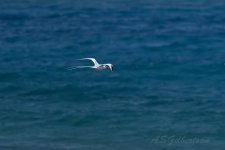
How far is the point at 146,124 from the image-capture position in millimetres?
27312

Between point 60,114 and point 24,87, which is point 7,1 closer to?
point 24,87

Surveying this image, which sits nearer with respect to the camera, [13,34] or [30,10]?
[13,34]

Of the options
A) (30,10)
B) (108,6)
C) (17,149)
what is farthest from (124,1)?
(17,149)

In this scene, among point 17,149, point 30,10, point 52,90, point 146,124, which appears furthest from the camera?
point 30,10

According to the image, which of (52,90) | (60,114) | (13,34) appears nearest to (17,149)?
(60,114)

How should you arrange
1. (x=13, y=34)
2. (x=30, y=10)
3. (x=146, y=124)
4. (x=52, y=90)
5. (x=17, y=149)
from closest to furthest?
(x=17, y=149), (x=146, y=124), (x=52, y=90), (x=13, y=34), (x=30, y=10)

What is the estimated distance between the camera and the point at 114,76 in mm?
32688

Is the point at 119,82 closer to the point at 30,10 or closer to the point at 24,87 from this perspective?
the point at 24,87

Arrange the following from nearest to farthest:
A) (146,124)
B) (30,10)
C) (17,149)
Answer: (17,149) → (146,124) → (30,10)

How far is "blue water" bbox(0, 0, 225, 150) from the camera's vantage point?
2658 centimetres

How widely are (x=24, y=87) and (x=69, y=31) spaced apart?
25.7ft

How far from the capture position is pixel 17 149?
82.0 ft

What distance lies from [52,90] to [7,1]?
44.0ft

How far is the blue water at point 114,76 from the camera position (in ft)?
87.2
